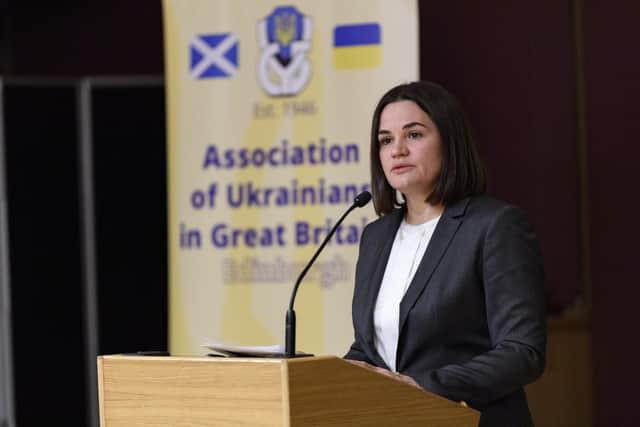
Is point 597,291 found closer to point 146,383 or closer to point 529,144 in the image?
point 529,144

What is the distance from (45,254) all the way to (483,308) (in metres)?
3.68

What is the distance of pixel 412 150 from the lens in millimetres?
2754

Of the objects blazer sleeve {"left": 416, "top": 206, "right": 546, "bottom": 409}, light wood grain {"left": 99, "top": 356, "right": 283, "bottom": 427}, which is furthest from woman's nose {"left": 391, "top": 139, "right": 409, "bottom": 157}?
light wood grain {"left": 99, "top": 356, "right": 283, "bottom": 427}

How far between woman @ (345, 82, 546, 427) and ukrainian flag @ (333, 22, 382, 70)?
170 cm

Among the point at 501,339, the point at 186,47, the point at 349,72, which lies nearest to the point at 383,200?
the point at 501,339

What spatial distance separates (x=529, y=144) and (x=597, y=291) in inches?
34.3

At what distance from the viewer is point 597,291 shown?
19.4 ft

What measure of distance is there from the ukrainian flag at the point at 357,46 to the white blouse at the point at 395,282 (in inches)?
72.4

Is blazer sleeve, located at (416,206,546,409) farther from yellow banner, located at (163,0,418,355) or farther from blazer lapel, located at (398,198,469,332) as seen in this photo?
yellow banner, located at (163,0,418,355)

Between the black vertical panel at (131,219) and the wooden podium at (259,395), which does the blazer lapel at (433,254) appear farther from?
the black vertical panel at (131,219)

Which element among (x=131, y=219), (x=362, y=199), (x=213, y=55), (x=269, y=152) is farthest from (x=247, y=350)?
(x=131, y=219)

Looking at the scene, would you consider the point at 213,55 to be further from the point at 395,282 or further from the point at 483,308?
the point at 483,308

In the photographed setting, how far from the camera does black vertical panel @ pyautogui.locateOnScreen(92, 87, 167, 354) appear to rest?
579 centimetres

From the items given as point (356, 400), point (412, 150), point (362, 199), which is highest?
point (412, 150)
